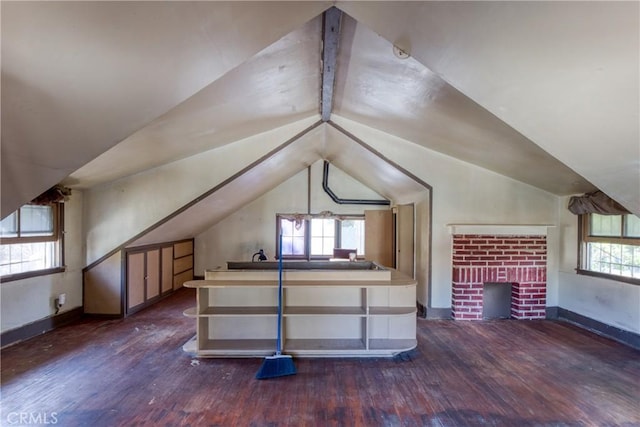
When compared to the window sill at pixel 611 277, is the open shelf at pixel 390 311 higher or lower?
lower

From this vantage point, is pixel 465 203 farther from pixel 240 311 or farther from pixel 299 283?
pixel 240 311

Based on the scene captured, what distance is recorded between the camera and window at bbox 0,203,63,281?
3357mm

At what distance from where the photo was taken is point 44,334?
3674 mm

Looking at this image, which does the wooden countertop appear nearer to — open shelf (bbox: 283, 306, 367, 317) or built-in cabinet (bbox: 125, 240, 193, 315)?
open shelf (bbox: 283, 306, 367, 317)

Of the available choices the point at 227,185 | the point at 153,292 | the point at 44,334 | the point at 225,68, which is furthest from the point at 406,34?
the point at 153,292

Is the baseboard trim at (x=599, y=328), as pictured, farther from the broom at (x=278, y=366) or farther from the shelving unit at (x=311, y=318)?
the broom at (x=278, y=366)

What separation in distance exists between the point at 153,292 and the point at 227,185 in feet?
7.81

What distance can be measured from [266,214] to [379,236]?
93.6 inches

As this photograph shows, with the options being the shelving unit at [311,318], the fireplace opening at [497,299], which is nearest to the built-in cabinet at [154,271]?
the shelving unit at [311,318]

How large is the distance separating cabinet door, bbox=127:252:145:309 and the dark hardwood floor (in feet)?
2.63

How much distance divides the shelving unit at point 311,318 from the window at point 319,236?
3369 millimetres

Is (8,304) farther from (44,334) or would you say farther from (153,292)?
(153,292)

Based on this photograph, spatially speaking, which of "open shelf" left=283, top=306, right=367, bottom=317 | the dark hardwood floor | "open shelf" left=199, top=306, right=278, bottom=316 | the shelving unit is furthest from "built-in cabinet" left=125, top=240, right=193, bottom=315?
"open shelf" left=283, top=306, right=367, bottom=317

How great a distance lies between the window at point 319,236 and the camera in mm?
6781
